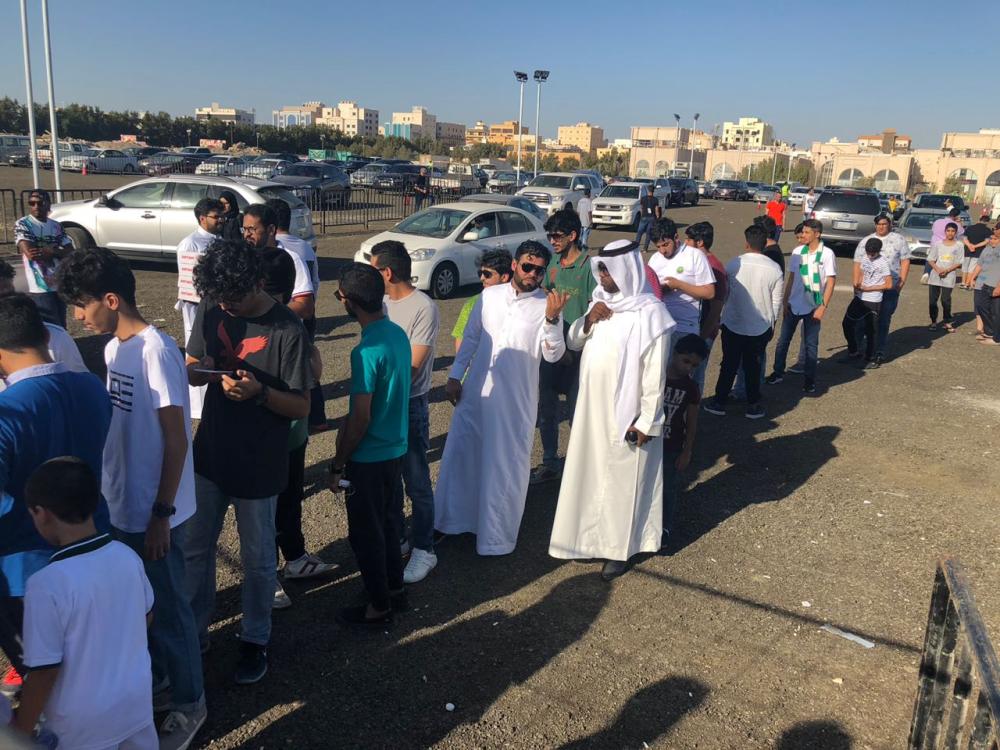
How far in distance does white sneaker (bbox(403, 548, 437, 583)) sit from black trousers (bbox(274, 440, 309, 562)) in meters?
0.60

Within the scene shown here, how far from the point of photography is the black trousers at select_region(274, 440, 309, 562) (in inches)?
157

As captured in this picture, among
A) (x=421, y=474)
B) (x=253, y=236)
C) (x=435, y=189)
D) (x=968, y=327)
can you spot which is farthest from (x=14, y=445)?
(x=435, y=189)

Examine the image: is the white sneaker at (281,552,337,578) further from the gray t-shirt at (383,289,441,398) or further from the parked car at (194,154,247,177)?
the parked car at (194,154,247,177)

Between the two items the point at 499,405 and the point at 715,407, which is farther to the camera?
the point at 715,407

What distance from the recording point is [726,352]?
Result: 7316 mm

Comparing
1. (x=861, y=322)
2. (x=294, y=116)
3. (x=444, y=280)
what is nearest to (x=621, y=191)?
(x=444, y=280)

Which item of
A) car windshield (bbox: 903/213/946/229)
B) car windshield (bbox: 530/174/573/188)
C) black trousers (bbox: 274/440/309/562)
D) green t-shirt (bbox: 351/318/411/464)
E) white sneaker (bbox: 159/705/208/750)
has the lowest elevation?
white sneaker (bbox: 159/705/208/750)

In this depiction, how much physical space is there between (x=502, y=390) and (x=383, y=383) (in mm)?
1108

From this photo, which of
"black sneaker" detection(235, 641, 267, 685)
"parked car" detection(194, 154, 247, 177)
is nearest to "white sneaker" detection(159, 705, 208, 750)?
"black sneaker" detection(235, 641, 267, 685)

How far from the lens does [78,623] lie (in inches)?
80.3

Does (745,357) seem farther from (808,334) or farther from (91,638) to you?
(91,638)

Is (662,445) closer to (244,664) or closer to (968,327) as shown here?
(244,664)

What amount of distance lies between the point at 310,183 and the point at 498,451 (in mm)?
27152

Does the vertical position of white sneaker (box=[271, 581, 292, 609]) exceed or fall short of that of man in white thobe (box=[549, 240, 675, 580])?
it falls short
